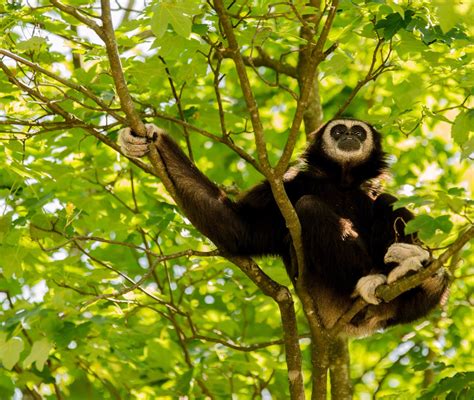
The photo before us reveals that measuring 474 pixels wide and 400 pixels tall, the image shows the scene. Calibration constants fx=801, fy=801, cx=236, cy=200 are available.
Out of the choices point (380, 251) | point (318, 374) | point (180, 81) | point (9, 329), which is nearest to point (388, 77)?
point (380, 251)

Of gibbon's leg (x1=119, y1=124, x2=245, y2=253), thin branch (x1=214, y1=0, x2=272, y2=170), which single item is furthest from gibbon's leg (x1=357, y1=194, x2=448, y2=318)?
thin branch (x1=214, y1=0, x2=272, y2=170)

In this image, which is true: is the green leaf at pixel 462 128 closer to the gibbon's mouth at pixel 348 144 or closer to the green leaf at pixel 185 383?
the gibbon's mouth at pixel 348 144

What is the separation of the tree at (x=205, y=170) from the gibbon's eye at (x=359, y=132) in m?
0.40

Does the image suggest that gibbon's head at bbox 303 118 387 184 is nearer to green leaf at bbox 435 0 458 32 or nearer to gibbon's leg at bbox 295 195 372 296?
gibbon's leg at bbox 295 195 372 296

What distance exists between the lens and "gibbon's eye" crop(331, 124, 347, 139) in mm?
9742

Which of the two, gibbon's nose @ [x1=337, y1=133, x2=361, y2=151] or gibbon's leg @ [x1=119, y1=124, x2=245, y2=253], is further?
gibbon's nose @ [x1=337, y1=133, x2=361, y2=151]

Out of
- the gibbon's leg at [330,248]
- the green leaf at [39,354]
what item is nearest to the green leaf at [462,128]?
the gibbon's leg at [330,248]

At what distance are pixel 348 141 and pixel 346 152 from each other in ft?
0.45

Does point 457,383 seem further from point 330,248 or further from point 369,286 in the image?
point 330,248

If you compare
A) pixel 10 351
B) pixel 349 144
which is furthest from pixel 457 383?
pixel 10 351

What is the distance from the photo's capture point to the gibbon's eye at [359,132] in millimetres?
9832

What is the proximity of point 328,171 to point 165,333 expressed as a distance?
411 centimetres

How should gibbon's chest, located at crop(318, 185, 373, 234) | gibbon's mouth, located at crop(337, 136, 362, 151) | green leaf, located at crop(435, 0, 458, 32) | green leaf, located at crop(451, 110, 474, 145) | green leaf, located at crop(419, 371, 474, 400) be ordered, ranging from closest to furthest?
green leaf, located at crop(435, 0, 458, 32) → green leaf, located at crop(451, 110, 474, 145) → green leaf, located at crop(419, 371, 474, 400) → gibbon's chest, located at crop(318, 185, 373, 234) → gibbon's mouth, located at crop(337, 136, 362, 151)

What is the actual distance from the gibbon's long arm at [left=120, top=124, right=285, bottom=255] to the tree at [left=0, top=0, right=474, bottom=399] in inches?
14.7
